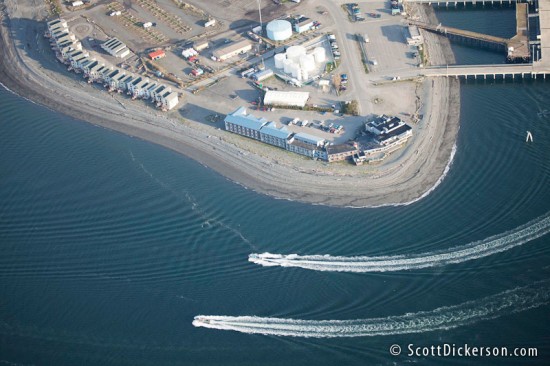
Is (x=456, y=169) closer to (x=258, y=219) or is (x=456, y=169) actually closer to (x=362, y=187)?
(x=362, y=187)

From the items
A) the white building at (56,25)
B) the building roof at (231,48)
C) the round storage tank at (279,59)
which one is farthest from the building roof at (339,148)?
the white building at (56,25)

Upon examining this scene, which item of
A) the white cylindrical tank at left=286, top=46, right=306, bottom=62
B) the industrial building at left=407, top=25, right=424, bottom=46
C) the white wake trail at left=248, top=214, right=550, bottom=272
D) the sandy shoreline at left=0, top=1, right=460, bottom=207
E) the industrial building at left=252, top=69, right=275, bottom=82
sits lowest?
the white wake trail at left=248, top=214, right=550, bottom=272

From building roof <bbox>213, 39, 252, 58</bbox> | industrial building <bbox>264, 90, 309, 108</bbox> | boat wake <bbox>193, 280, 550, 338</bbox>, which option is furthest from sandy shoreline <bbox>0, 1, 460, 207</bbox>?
boat wake <bbox>193, 280, 550, 338</bbox>

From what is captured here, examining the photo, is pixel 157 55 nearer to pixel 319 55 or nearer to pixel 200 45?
pixel 200 45

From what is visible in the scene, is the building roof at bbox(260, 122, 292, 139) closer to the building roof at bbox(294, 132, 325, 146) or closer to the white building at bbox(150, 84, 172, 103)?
the building roof at bbox(294, 132, 325, 146)

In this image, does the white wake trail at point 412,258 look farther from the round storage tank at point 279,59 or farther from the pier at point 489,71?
the round storage tank at point 279,59

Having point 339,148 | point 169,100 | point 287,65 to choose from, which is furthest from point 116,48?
point 339,148

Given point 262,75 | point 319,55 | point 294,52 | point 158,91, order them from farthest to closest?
1. point 319,55
2. point 294,52
3. point 262,75
4. point 158,91
